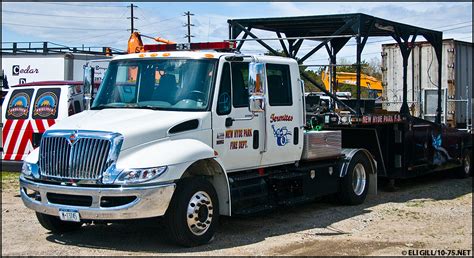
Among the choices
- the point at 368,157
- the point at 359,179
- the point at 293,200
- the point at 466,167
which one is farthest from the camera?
the point at 466,167

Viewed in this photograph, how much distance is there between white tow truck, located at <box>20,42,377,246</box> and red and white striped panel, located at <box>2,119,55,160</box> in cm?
312

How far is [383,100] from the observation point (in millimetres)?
17562

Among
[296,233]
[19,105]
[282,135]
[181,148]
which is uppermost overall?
[19,105]

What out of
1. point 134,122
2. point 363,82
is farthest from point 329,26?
point 363,82

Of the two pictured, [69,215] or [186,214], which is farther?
[186,214]

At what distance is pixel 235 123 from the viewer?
28.9ft

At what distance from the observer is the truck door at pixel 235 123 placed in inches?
337

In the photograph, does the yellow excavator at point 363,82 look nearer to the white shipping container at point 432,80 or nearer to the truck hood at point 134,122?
the white shipping container at point 432,80

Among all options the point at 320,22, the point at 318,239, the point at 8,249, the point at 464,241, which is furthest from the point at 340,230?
the point at 320,22

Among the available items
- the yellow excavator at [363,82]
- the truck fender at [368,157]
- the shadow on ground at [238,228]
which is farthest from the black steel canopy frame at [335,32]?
the yellow excavator at [363,82]

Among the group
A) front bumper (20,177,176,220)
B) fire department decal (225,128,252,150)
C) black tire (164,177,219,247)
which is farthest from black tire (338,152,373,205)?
front bumper (20,177,176,220)

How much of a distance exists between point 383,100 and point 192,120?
10471 millimetres

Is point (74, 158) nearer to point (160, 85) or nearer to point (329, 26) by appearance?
point (160, 85)

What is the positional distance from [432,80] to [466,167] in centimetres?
234
